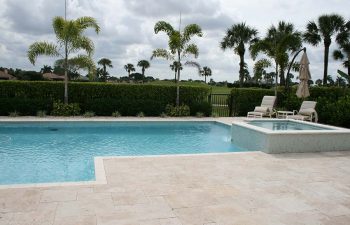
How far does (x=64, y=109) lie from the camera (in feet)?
48.4

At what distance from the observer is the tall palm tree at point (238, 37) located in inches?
1255

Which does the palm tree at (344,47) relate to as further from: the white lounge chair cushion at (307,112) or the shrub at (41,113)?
the shrub at (41,113)

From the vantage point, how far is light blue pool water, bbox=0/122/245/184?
23.3 ft

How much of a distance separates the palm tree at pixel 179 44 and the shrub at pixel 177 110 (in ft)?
1.00

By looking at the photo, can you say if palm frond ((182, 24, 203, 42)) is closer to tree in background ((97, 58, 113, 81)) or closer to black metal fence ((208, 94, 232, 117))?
black metal fence ((208, 94, 232, 117))

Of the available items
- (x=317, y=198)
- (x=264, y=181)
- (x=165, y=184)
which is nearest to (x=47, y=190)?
(x=165, y=184)

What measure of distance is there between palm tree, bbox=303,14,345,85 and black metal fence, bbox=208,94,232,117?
14.8 meters

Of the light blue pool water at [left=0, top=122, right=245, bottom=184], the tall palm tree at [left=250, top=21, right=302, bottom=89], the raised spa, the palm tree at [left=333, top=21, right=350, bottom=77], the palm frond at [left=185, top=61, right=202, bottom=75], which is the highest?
the palm tree at [left=333, top=21, right=350, bottom=77]

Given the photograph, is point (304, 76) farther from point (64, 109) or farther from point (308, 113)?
point (64, 109)

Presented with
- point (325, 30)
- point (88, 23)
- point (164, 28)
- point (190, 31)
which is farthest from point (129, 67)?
point (88, 23)

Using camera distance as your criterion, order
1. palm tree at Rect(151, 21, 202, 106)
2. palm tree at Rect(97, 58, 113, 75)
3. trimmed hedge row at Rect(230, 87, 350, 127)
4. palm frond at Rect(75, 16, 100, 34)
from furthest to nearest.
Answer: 1. palm tree at Rect(97, 58, 113, 75)
2. palm tree at Rect(151, 21, 202, 106)
3. palm frond at Rect(75, 16, 100, 34)
4. trimmed hedge row at Rect(230, 87, 350, 127)

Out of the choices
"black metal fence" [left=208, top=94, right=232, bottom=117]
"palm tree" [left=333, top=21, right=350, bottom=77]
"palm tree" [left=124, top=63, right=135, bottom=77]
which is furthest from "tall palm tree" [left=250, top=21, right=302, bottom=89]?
"palm tree" [left=124, top=63, right=135, bottom=77]

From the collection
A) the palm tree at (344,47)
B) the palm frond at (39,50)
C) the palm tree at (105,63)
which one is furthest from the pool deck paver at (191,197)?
the palm tree at (105,63)

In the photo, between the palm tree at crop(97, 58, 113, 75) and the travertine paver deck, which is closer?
the travertine paver deck
